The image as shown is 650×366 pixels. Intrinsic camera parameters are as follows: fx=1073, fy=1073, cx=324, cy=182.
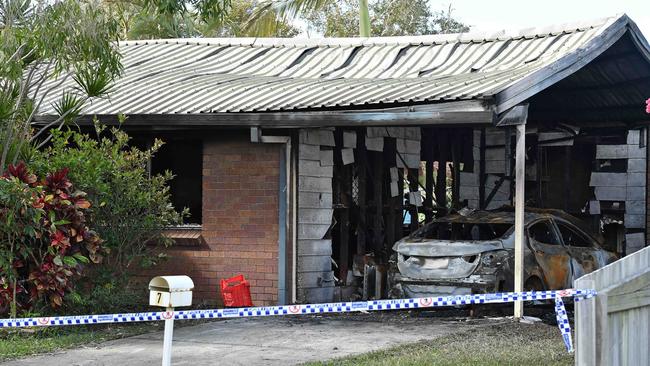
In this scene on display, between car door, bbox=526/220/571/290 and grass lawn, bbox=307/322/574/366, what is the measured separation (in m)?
2.24

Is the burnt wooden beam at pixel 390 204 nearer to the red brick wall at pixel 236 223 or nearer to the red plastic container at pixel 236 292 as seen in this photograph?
the red brick wall at pixel 236 223

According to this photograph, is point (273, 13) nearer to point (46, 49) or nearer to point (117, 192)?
point (117, 192)

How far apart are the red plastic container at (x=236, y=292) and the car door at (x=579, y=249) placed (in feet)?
15.0

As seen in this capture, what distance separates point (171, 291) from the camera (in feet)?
27.0

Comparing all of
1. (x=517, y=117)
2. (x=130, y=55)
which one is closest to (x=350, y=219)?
(x=517, y=117)

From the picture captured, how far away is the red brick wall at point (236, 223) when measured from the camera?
594 inches

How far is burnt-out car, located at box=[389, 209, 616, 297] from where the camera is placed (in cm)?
1414

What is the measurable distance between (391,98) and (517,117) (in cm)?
170

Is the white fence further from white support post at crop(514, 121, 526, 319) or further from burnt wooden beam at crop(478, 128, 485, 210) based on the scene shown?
burnt wooden beam at crop(478, 128, 485, 210)

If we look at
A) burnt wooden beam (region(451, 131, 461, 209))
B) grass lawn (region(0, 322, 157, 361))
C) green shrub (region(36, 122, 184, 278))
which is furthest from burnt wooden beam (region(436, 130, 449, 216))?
grass lawn (region(0, 322, 157, 361))

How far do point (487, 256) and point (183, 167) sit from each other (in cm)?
509

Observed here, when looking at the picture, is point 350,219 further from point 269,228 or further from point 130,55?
point 130,55

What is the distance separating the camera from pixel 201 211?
630 inches

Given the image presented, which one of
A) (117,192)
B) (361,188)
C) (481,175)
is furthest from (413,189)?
(117,192)
